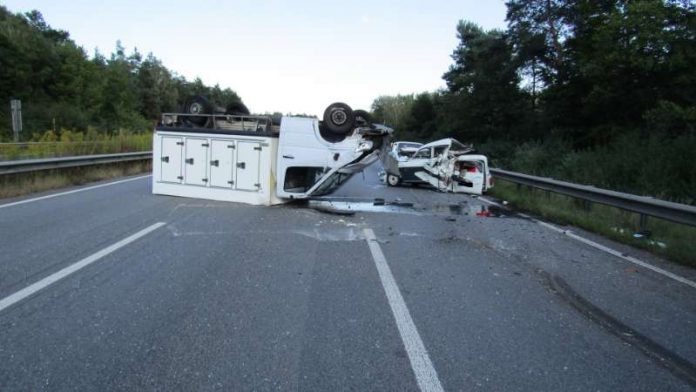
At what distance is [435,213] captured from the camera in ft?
36.2

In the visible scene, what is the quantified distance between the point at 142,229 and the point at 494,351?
6035 millimetres

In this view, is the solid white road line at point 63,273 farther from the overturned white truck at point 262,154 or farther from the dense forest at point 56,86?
the dense forest at point 56,86

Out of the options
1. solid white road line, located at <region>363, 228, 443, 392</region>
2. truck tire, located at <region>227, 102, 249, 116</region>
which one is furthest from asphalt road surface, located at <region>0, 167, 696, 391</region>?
truck tire, located at <region>227, 102, 249, 116</region>

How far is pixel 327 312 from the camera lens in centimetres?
456

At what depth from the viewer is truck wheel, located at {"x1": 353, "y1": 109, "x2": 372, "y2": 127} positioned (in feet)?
35.7

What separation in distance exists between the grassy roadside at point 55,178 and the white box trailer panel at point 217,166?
3.25 m

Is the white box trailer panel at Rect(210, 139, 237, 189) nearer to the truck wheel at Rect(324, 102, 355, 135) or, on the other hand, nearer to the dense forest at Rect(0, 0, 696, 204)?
the truck wheel at Rect(324, 102, 355, 135)

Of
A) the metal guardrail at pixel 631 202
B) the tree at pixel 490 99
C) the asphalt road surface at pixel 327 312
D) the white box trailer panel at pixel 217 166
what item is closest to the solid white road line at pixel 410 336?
the asphalt road surface at pixel 327 312

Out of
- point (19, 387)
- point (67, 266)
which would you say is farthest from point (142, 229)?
point (19, 387)

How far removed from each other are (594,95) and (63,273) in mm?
26830

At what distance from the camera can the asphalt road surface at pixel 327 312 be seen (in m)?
3.42

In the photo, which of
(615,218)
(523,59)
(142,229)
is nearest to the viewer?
(142,229)

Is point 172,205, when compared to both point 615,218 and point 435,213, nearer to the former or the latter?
point 435,213

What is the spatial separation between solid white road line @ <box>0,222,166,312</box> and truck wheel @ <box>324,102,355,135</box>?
179 inches
